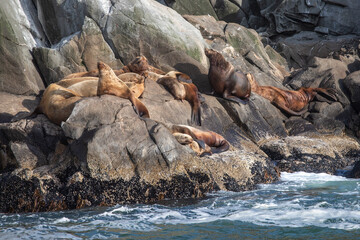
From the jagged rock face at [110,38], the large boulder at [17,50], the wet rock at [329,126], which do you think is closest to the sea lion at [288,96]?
the wet rock at [329,126]

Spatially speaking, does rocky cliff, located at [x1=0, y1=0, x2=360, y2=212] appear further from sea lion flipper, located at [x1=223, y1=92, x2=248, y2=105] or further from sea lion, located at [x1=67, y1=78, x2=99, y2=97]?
sea lion, located at [x1=67, y1=78, x2=99, y2=97]

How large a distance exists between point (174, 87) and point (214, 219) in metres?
4.73

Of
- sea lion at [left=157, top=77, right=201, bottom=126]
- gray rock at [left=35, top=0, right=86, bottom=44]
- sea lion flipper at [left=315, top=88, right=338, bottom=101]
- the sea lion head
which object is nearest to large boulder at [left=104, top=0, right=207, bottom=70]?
the sea lion head

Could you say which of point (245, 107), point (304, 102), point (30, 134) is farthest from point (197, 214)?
point (304, 102)

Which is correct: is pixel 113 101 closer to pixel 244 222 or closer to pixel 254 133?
pixel 244 222

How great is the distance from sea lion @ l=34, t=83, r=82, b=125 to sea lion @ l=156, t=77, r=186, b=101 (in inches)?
88.8

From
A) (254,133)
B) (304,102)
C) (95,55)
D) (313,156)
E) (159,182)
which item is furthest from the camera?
(304,102)

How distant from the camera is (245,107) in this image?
1071 cm

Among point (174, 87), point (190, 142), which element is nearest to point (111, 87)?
point (190, 142)

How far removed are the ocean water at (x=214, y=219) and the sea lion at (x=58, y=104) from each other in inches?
80.5

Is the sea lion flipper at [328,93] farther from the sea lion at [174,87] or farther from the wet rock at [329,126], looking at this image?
the sea lion at [174,87]

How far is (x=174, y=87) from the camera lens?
9.77 meters

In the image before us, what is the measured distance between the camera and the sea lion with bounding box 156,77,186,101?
9664mm

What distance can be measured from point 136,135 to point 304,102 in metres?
7.36
